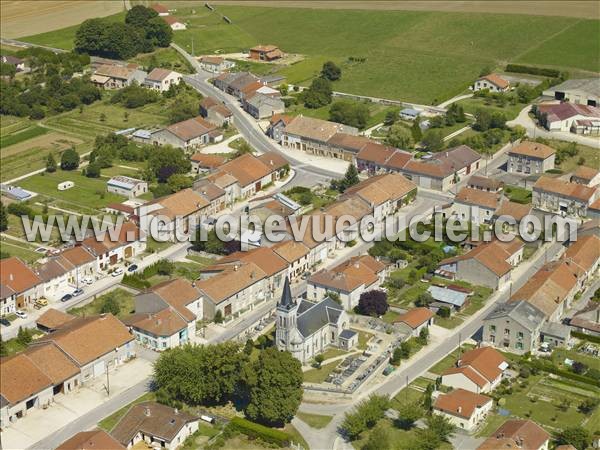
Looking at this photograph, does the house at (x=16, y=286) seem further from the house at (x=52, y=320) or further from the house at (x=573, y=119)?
the house at (x=573, y=119)

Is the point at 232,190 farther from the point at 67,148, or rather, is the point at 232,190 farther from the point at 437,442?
the point at 437,442

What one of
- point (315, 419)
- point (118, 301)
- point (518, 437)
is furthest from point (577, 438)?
point (118, 301)

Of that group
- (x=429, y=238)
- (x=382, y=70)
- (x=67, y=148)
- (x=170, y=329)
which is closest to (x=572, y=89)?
(x=382, y=70)

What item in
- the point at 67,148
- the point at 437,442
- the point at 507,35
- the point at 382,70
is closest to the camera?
the point at 437,442

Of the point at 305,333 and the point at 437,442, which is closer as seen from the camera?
the point at 437,442

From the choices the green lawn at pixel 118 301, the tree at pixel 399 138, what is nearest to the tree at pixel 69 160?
the green lawn at pixel 118 301
